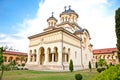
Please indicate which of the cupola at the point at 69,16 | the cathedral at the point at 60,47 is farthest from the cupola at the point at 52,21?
the cupola at the point at 69,16

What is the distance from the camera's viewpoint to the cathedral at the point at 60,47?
26.2 meters

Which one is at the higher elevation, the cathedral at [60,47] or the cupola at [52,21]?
the cupola at [52,21]

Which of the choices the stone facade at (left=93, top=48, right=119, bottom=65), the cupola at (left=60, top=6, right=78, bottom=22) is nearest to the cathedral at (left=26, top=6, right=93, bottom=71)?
the cupola at (left=60, top=6, right=78, bottom=22)

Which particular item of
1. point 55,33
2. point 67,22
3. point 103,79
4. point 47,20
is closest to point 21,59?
point 47,20

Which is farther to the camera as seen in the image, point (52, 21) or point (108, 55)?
point (108, 55)

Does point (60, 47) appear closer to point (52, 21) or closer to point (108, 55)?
point (52, 21)

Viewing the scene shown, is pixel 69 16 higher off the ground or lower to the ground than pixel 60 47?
higher

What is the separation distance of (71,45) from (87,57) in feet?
32.6

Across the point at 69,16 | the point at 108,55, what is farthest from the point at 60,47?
the point at 108,55

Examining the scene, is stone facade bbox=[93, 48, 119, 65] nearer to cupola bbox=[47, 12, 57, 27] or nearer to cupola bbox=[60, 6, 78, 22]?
cupola bbox=[60, 6, 78, 22]

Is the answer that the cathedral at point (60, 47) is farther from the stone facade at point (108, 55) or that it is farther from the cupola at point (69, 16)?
the stone facade at point (108, 55)

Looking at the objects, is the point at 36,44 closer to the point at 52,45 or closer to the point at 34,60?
the point at 34,60

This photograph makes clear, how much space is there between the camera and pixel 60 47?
2564cm

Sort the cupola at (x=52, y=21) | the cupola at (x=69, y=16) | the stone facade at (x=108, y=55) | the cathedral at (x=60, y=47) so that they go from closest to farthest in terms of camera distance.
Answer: the cathedral at (x=60, y=47), the cupola at (x=69, y=16), the cupola at (x=52, y=21), the stone facade at (x=108, y=55)
